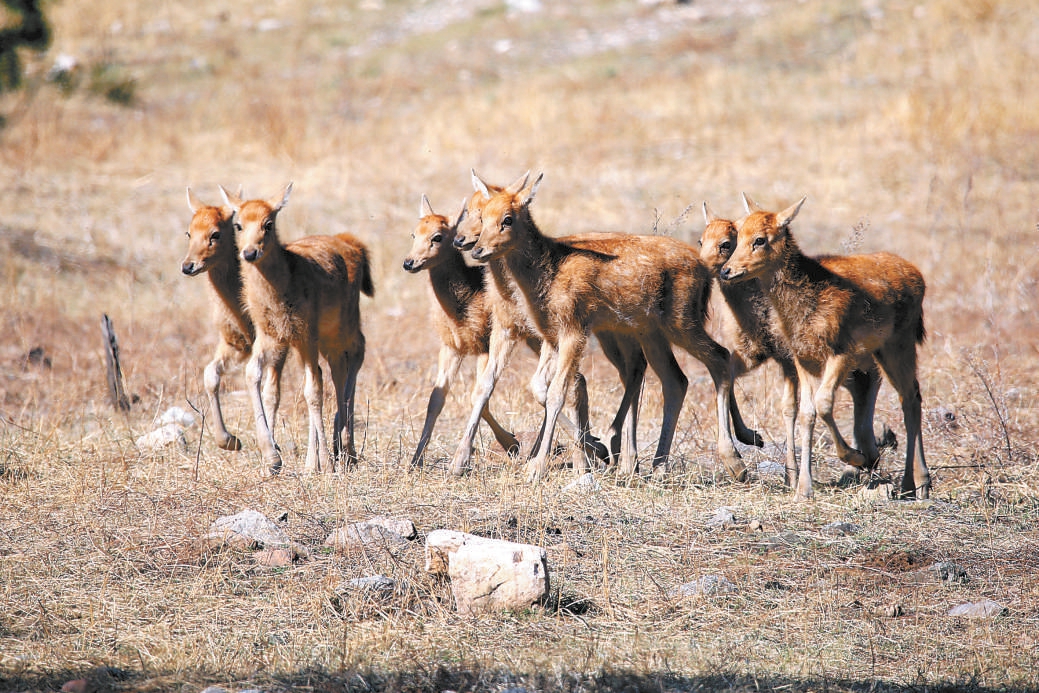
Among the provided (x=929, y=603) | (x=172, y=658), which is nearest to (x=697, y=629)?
(x=929, y=603)

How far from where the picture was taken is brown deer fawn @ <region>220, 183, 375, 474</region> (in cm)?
896

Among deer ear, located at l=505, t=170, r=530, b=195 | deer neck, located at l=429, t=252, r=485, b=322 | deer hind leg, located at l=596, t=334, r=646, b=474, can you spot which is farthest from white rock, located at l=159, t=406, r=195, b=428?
deer hind leg, located at l=596, t=334, r=646, b=474

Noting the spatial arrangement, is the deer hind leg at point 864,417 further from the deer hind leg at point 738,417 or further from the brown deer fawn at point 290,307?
the brown deer fawn at point 290,307

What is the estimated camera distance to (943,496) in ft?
27.6

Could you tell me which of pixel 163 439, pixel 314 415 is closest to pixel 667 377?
pixel 314 415

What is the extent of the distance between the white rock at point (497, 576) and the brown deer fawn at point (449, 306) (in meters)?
3.25

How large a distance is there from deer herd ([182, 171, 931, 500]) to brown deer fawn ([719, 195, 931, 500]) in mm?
13

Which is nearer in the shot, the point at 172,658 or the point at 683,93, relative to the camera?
the point at 172,658

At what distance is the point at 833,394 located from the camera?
8273 mm

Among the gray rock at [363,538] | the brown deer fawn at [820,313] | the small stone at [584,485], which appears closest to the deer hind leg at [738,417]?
the brown deer fawn at [820,313]

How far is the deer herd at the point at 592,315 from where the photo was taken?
8.39m

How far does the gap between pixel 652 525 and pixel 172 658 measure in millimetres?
3298

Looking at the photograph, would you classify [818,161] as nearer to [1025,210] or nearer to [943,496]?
[1025,210]

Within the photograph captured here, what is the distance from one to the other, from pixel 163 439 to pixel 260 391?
1.10 m
